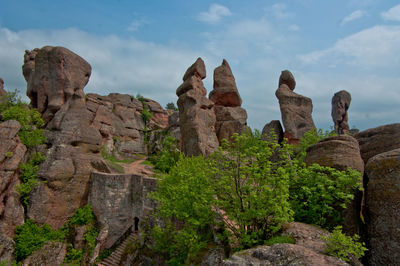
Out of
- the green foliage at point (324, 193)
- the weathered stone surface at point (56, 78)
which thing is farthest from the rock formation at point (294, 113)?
the weathered stone surface at point (56, 78)

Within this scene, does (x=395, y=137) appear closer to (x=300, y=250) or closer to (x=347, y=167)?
(x=347, y=167)

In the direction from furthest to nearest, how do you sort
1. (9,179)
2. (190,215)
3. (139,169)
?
(139,169)
(9,179)
(190,215)

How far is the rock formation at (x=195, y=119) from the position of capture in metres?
26.3

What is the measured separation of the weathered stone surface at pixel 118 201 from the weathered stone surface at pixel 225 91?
16.9m

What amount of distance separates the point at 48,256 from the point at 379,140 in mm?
25070

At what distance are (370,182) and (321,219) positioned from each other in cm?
261

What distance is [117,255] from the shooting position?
2003 centimetres

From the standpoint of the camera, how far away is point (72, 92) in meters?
28.3

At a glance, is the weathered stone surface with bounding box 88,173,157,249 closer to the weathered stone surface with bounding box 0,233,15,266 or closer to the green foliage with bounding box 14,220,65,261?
the green foliage with bounding box 14,220,65,261

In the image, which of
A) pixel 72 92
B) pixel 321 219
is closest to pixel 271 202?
pixel 321 219

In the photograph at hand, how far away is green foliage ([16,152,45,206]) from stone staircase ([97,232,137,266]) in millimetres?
8603

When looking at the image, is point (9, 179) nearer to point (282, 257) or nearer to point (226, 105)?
point (282, 257)

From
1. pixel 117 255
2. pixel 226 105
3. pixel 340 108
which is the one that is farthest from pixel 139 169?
pixel 340 108

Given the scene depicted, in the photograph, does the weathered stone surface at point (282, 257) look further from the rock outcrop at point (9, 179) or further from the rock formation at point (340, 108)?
the rock formation at point (340, 108)
